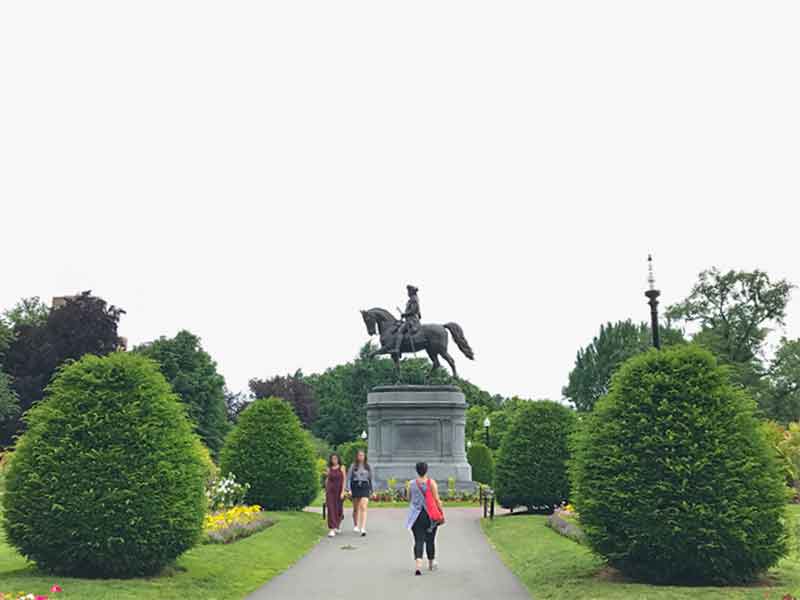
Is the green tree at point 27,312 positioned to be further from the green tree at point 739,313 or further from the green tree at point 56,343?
the green tree at point 739,313

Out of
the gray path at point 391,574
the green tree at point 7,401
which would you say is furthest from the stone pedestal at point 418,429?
the green tree at point 7,401

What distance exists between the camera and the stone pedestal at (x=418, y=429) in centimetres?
3209

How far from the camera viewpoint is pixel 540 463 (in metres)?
21.9

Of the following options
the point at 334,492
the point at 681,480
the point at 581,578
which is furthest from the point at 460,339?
the point at 681,480

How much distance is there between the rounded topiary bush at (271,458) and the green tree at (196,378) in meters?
34.3

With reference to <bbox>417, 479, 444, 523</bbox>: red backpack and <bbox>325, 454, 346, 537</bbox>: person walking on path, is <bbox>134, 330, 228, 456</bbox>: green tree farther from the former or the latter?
<bbox>417, 479, 444, 523</bbox>: red backpack

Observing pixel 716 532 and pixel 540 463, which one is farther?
pixel 540 463

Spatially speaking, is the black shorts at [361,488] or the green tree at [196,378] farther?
the green tree at [196,378]

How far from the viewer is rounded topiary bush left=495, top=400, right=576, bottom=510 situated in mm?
21922

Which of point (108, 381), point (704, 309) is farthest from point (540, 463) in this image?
point (704, 309)

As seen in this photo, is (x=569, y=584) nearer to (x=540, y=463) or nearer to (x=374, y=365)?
(x=540, y=463)

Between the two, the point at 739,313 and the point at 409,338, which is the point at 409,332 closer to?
the point at 409,338

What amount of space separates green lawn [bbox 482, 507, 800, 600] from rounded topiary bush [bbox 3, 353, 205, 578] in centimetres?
506

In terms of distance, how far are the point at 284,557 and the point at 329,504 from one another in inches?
153
